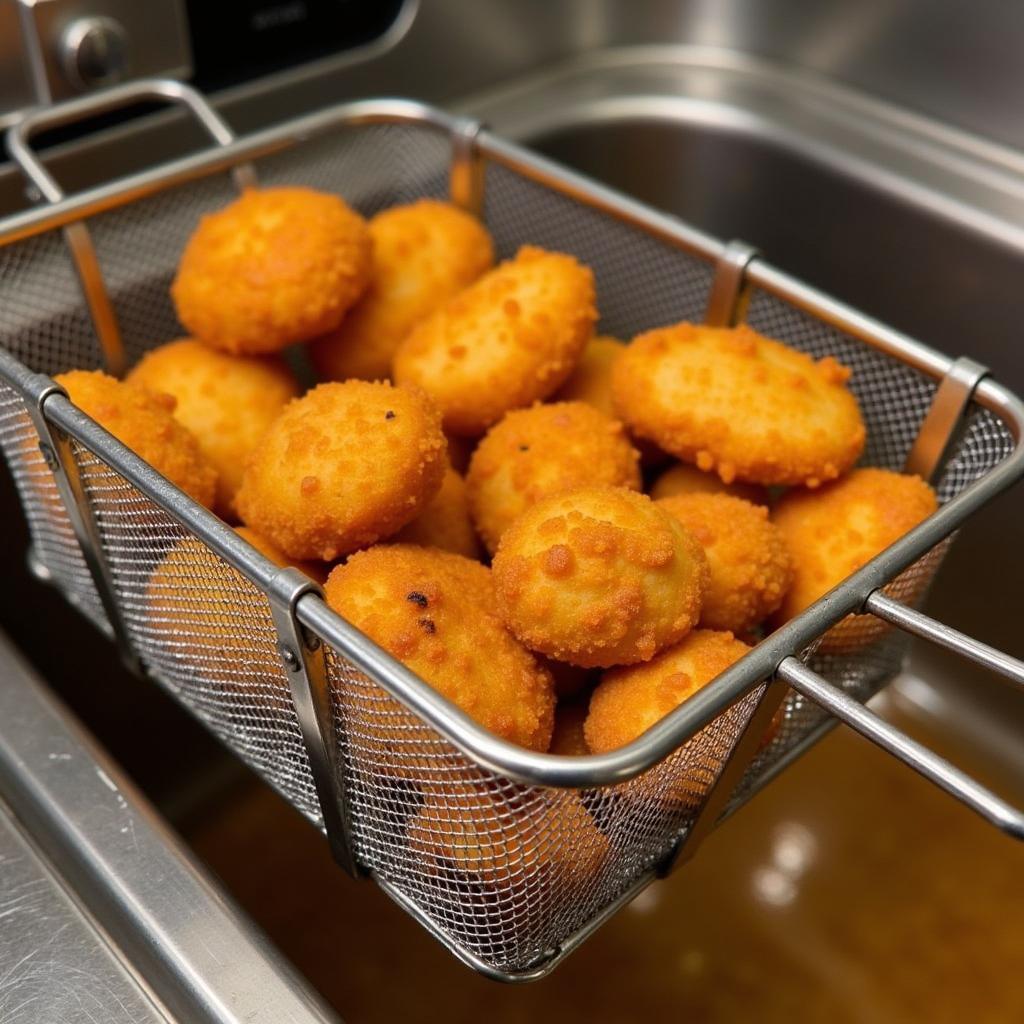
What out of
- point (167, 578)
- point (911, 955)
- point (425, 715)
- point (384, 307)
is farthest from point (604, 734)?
point (911, 955)

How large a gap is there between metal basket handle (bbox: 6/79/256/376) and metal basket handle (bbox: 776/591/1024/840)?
2.07 ft

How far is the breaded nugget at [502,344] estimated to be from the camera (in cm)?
79

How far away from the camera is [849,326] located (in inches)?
30.5

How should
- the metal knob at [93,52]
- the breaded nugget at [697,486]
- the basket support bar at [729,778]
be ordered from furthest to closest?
1. the metal knob at [93,52]
2. the breaded nugget at [697,486]
3. the basket support bar at [729,778]

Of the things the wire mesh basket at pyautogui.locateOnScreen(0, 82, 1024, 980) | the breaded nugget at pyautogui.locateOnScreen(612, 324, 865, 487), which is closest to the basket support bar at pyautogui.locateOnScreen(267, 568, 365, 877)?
the wire mesh basket at pyautogui.locateOnScreen(0, 82, 1024, 980)

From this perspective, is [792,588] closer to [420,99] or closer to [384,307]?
[384,307]

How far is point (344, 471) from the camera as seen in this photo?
646mm

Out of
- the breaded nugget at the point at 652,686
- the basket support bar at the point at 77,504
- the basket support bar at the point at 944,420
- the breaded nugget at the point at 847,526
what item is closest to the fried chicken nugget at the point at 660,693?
the breaded nugget at the point at 652,686

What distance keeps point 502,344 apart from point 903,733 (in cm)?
42

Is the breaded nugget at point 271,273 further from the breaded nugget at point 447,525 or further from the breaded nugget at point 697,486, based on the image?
the breaded nugget at point 697,486

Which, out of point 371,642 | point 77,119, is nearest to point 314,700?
point 371,642

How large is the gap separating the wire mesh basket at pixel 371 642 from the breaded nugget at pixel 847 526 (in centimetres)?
3

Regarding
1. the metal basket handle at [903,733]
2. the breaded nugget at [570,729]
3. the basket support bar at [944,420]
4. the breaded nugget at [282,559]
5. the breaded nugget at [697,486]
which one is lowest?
the breaded nugget at [570,729]

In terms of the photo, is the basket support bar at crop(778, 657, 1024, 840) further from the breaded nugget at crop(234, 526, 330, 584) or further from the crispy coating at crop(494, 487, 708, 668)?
the breaded nugget at crop(234, 526, 330, 584)
